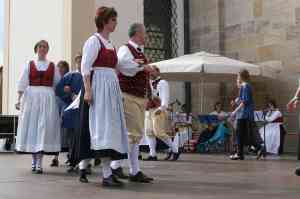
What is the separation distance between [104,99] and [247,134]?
18.9ft

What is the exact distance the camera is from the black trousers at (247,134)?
10828mm

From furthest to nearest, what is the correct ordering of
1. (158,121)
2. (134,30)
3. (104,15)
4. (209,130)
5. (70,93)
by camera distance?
(209,130) < (158,121) < (70,93) < (134,30) < (104,15)

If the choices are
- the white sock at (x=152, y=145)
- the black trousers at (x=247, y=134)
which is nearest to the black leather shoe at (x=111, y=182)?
the white sock at (x=152, y=145)

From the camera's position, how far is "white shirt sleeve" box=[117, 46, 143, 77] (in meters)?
6.00

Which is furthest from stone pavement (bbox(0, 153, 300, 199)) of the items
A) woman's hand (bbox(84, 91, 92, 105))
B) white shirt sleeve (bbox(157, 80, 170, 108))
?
white shirt sleeve (bbox(157, 80, 170, 108))

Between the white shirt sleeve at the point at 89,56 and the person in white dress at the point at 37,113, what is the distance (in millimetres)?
2052

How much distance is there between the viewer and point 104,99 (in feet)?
18.7

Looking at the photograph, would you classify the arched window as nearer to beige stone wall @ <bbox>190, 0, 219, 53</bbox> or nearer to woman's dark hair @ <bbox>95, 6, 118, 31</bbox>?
beige stone wall @ <bbox>190, 0, 219, 53</bbox>

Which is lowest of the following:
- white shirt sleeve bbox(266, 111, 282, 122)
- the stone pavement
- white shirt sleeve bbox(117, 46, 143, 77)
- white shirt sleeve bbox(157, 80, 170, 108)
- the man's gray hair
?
the stone pavement

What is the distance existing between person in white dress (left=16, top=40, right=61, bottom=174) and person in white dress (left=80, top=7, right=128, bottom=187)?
6.46 feet

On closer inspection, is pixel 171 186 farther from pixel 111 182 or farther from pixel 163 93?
pixel 163 93

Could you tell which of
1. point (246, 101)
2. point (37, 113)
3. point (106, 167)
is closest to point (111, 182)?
point (106, 167)

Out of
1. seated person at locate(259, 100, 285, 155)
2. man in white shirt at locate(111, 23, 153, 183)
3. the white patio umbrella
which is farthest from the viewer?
the white patio umbrella

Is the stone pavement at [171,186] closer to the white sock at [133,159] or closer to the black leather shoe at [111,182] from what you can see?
the black leather shoe at [111,182]
